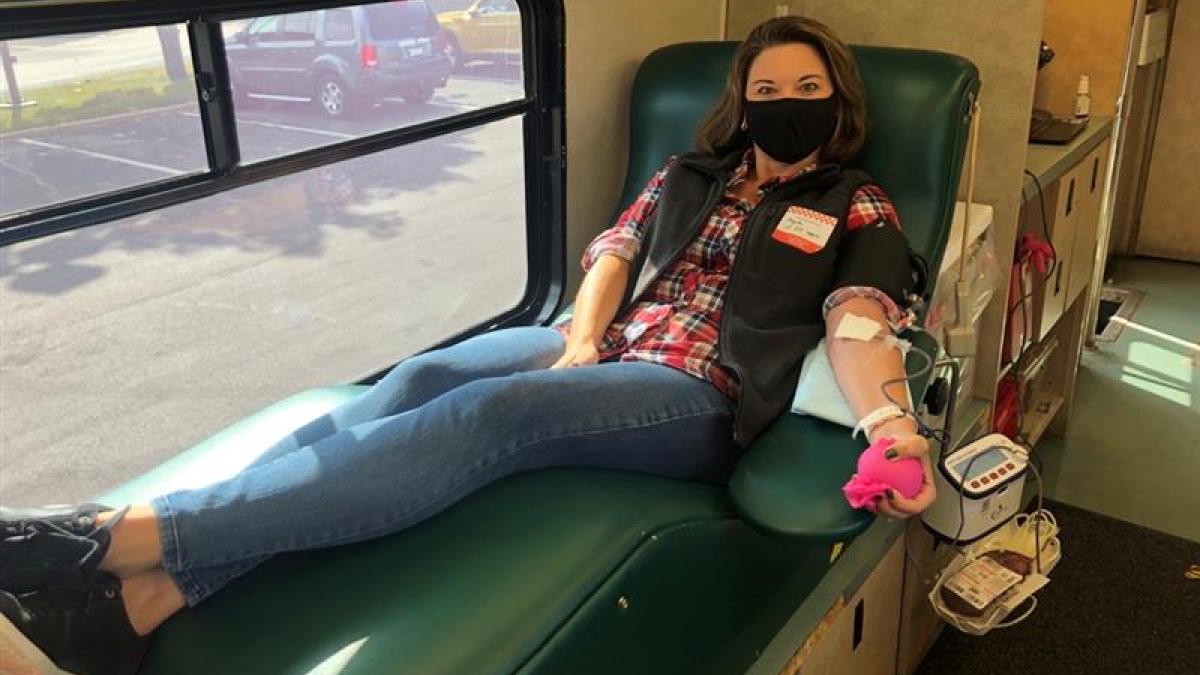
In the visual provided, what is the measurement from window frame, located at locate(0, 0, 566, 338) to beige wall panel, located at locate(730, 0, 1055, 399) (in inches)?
26.6

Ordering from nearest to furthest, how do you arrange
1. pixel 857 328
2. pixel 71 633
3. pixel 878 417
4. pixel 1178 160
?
1. pixel 71 633
2. pixel 878 417
3. pixel 857 328
4. pixel 1178 160

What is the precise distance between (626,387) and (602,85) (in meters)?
0.95

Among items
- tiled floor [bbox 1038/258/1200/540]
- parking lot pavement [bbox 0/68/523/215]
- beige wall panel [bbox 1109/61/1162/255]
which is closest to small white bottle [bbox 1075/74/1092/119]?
tiled floor [bbox 1038/258/1200/540]

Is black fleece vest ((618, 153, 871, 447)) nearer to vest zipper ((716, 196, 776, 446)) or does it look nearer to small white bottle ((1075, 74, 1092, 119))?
vest zipper ((716, 196, 776, 446))

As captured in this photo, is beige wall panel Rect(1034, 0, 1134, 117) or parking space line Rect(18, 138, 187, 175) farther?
beige wall panel Rect(1034, 0, 1134, 117)

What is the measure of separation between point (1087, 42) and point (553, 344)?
177 cm

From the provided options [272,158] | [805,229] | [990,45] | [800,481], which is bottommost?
[800,481]

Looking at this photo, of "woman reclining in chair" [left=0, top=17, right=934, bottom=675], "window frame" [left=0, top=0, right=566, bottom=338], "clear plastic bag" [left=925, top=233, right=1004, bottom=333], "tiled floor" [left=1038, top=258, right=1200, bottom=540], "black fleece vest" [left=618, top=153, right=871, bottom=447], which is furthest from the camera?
"tiled floor" [left=1038, top=258, right=1200, bottom=540]

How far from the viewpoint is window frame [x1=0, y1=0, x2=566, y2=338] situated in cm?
138

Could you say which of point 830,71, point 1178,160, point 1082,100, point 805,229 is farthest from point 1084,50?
point 1178,160

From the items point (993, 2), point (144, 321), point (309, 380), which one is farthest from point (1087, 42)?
point (144, 321)

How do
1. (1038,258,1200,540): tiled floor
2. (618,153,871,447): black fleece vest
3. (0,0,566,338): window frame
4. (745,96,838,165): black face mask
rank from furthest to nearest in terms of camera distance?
(1038,258,1200,540): tiled floor
(745,96,838,165): black face mask
(618,153,871,447): black fleece vest
(0,0,566,338): window frame

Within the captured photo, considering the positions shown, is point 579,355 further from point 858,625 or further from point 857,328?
point 858,625

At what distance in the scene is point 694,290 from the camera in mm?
1866
